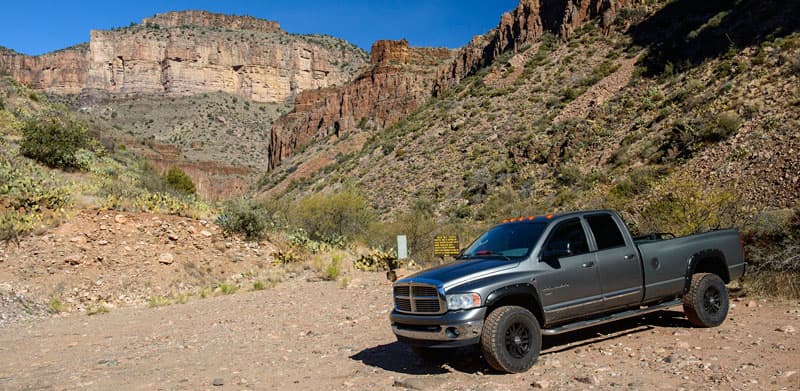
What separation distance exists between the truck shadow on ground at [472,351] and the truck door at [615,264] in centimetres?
69

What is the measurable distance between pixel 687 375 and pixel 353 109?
68.2m

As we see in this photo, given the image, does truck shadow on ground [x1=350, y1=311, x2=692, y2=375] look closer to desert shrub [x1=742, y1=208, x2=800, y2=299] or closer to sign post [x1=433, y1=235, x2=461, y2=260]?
desert shrub [x1=742, y1=208, x2=800, y2=299]

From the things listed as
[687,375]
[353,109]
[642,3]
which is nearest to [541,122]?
[642,3]

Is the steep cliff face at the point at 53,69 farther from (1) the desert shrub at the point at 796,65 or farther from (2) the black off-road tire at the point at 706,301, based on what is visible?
(2) the black off-road tire at the point at 706,301

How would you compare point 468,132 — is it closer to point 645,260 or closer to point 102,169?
point 102,169

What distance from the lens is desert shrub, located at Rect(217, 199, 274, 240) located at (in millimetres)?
17531

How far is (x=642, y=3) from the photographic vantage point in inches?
1601

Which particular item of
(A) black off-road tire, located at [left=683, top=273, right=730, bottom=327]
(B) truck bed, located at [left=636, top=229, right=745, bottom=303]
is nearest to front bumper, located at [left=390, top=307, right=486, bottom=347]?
(B) truck bed, located at [left=636, top=229, right=745, bottom=303]

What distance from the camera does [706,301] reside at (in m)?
7.39

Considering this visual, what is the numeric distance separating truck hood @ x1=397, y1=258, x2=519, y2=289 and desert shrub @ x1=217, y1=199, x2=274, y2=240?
1186 centimetres

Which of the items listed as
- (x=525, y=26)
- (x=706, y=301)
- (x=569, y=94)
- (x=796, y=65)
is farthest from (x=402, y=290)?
(x=525, y=26)

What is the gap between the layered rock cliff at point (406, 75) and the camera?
152ft

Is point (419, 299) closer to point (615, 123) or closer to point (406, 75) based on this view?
point (615, 123)

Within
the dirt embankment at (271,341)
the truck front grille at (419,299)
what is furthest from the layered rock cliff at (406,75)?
the truck front grille at (419,299)
